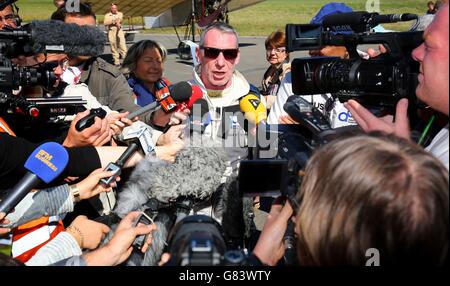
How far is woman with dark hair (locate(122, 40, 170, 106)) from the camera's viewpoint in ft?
12.4

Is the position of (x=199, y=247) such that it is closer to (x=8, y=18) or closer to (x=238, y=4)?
(x=8, y=18)

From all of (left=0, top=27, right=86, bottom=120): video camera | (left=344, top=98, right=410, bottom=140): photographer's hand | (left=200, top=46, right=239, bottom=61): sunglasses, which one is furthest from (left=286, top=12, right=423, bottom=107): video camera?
(left=0, top=27, right=86, bottom=120): video camera

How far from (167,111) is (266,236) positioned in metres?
1.18

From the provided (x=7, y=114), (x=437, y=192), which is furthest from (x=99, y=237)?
(x=437, y=192)

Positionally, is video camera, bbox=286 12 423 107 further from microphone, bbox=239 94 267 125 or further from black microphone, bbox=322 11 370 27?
microphone, bbox=239 94 267 125

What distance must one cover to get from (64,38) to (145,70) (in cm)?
165

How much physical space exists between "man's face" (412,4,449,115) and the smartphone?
427mm

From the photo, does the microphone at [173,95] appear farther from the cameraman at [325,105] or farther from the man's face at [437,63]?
the man's face at [437,63]

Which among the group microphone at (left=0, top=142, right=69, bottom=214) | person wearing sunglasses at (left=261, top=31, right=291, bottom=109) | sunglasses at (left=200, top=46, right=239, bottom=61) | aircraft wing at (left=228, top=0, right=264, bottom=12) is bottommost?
aircraft wing at (left=228, top=0, right=264, bottom=12)

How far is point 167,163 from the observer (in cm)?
185

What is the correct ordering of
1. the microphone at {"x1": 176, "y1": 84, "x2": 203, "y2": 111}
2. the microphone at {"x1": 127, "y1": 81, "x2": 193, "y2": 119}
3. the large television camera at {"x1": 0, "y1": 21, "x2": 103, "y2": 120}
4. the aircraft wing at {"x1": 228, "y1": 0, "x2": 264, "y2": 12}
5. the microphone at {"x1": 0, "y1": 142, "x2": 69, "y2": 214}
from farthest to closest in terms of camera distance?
the aircraft wing at {"x1": 228, "y1": 0, "x2": 264, "y2": 12}, the microphone at {"x1": 176, "y1": 84, "x2": 203, "y2": 111}, the microphone at {"x1": 127, "y1": 81, "x2": 193, "y2": 119}, the large television camera at {"x1": 0, "y1": 21, "x2": 103, "y2": 120}, the microphone at {"x1": 0, "y1": 142, "x2": 69, "y2": 214}

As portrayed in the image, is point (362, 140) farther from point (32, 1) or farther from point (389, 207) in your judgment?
point (32, 1)

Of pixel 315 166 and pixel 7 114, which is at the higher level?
pixel 315 166
